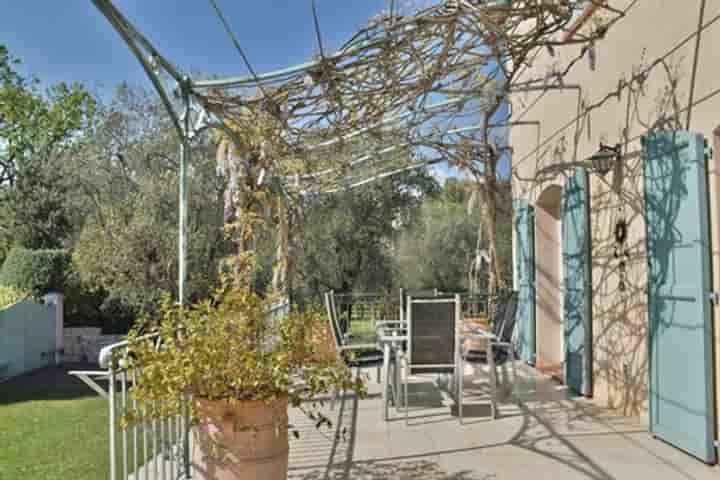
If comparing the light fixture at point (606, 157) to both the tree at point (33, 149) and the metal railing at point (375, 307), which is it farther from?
the tree at point (33, 149)

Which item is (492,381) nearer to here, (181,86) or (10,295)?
(181,86)

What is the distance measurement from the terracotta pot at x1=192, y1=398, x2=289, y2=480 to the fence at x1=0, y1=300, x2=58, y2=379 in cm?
720

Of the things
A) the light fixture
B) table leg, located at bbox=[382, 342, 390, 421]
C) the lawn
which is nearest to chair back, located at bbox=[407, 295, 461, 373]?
table leg, located at bbox=[382, 342, 390, 421]

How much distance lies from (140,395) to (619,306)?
3837 mm

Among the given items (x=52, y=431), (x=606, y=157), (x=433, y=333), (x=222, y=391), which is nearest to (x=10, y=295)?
(x=52, y=431)

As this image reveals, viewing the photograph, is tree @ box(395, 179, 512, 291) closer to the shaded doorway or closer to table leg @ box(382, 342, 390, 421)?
the shaded doorway

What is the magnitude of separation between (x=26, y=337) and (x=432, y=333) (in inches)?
289

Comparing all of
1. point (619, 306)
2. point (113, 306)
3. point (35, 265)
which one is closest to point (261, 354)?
point (619, 306)

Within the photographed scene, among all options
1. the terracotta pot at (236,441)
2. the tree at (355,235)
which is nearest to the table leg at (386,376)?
the terracotta pot at (236,441)

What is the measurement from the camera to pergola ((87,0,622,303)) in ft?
10.5

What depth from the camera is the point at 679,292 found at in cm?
356

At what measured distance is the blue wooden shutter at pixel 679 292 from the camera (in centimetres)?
332

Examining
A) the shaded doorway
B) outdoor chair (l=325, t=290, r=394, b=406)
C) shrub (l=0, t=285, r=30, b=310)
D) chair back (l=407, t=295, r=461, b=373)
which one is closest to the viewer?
chair back (l=407, t=295, r=461, b=373)

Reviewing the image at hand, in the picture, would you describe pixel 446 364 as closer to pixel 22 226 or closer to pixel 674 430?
pixel 674 430
